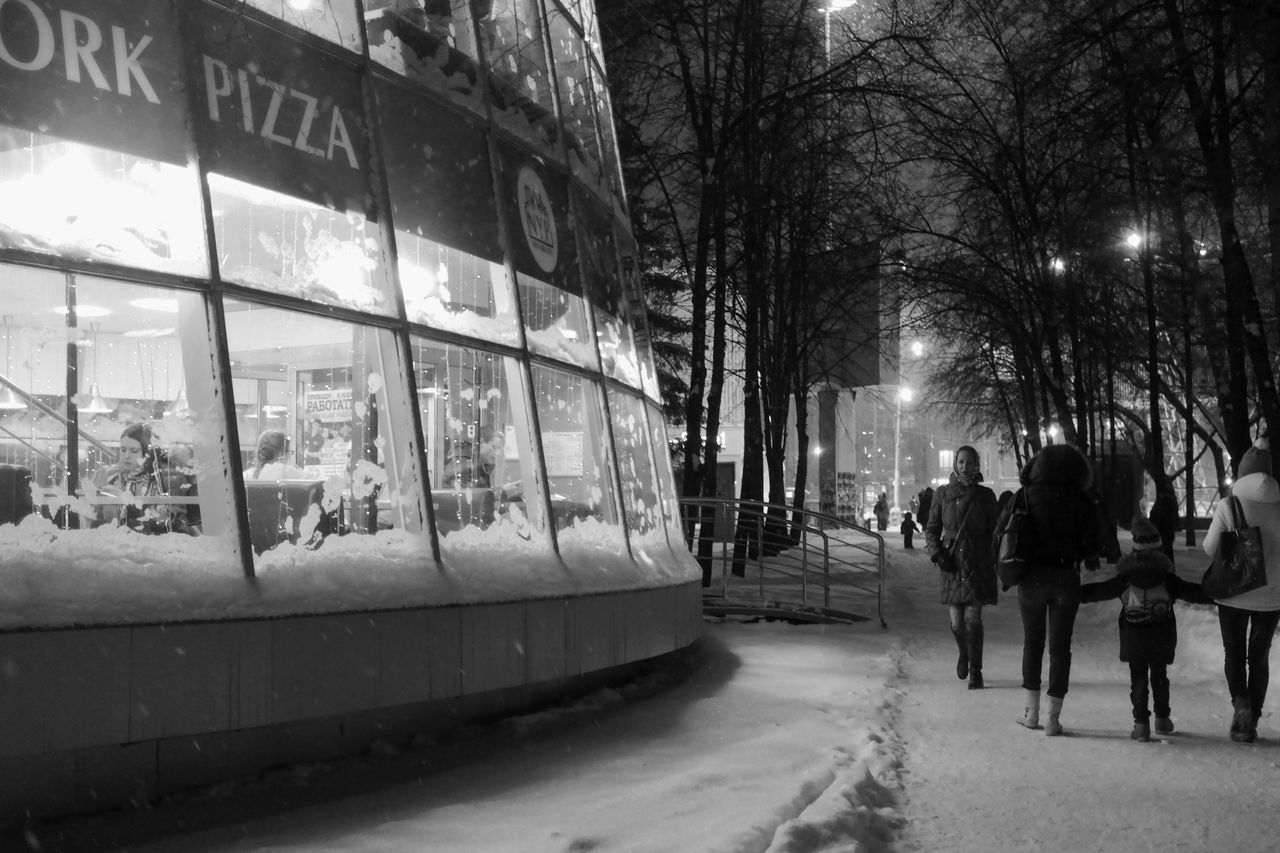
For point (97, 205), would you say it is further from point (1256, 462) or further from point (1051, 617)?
point (1256, 462)

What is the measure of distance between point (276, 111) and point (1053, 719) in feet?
17.2

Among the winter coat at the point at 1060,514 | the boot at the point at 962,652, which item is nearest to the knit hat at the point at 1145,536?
the winter coat at the point at 1060,514

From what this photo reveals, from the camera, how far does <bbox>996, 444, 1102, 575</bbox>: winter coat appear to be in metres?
8.05

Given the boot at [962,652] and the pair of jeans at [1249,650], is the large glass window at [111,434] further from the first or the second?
the boot at [962,652]

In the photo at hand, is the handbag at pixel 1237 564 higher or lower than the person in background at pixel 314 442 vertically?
lower

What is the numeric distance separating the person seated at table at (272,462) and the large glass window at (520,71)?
3.30m

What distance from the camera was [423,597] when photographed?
22.9 feet

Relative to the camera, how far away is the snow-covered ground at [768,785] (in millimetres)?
5273

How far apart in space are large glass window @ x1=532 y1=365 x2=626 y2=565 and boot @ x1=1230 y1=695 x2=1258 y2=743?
3842 millimetres

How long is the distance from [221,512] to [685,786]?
2382mm

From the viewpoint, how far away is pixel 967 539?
10.3 metres

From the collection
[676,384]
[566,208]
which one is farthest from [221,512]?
[676,384]

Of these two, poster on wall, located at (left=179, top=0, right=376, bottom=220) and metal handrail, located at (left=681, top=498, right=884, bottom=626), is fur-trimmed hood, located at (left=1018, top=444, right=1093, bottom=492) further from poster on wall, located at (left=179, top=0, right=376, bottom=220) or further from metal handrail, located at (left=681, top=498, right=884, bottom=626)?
metal handrail, located at (left=681, top=498, right=884, bottom=626)

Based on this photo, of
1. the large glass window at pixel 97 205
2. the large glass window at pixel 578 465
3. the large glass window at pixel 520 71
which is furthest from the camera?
the large glass window at pixel 520 71
